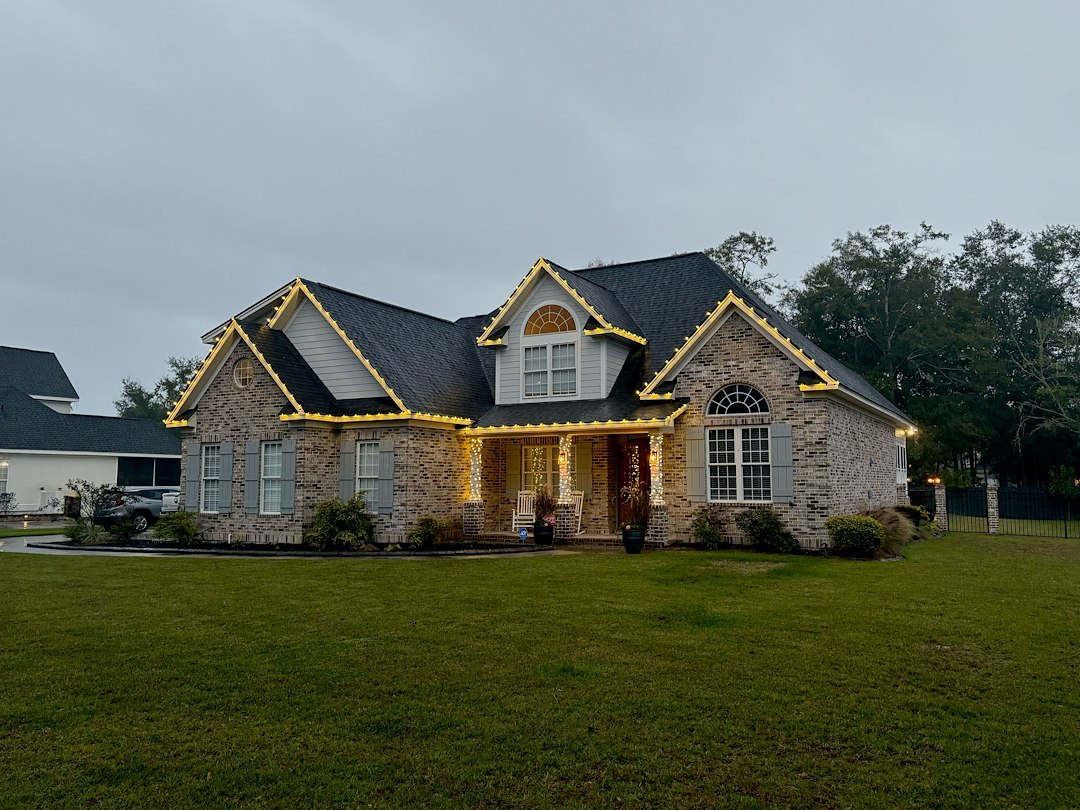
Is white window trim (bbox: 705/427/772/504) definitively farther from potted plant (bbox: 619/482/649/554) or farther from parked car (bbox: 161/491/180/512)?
parked car (bbox: 161/491/180/512)

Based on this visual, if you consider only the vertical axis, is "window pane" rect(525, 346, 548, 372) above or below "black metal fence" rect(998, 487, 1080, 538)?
above

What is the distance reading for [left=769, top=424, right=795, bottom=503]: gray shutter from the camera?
59.4 feet

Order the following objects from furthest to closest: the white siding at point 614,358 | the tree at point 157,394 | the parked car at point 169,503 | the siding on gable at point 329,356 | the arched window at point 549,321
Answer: the tree at point 157,394
the parked car at point 169,503
the arched window at point 549,321
the siding on gable at point 329,356
the white siding at point 614,358

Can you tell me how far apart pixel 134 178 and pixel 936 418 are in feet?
153

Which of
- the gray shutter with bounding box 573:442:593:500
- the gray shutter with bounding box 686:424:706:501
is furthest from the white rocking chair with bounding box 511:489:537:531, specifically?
the gray shutter with bounding box 686:424:706:501

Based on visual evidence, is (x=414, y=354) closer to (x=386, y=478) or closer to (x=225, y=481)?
(x=386, y=478)

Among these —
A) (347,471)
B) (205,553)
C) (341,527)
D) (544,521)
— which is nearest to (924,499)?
(544,521)

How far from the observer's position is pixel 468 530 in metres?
20.8

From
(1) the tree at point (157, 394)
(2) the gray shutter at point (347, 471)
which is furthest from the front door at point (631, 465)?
(1) the tree at point (157, 394)

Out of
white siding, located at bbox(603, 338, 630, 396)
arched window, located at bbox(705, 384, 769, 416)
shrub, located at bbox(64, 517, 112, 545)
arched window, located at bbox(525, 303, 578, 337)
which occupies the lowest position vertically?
shrub, located at bbox(64, 517, 112, 545)

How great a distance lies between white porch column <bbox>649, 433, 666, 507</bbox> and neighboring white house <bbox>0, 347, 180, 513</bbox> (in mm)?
29079

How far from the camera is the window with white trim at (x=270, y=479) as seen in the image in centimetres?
2080

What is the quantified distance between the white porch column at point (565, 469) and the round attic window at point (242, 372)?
8706 mm

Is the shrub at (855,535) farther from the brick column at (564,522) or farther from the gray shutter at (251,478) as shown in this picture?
the gray shutter at (251,478)
